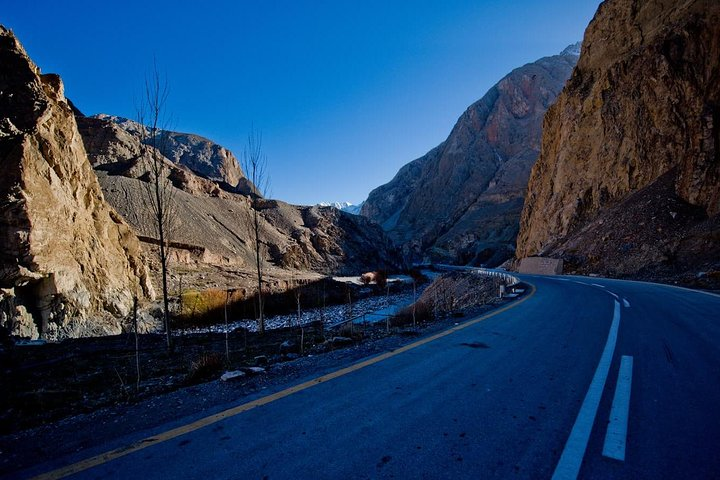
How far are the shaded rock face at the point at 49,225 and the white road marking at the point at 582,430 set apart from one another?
21.8 m

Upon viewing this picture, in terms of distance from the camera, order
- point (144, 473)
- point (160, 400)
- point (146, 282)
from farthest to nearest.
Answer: point (146, 282) → point (160, 400) → point (144, 473)

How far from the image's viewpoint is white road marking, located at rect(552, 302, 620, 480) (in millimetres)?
2073

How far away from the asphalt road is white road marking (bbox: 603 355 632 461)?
1 cm

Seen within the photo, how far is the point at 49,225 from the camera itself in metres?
17.5

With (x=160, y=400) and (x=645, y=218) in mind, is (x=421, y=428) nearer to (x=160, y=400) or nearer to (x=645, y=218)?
(x=160, y=400)

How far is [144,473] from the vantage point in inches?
86.7

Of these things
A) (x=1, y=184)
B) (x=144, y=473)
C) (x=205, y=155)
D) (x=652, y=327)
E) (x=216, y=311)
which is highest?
(x=205, y=155)

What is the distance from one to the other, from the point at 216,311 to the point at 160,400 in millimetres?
24796

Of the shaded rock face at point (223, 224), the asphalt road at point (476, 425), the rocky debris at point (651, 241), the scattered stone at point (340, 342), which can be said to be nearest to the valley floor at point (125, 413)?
the asphalt road at point (476, 425)

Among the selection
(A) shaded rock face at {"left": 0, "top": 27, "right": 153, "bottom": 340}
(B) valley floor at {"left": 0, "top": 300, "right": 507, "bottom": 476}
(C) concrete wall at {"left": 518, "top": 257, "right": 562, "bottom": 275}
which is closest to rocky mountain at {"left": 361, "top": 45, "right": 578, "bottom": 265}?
(C) concrete wall at {"left": 518, "top": 257, "right": 562, "bottom": 275}

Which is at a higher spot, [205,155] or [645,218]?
[205,155]

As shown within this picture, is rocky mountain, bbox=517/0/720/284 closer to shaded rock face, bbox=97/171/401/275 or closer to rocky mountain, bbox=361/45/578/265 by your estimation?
shaded rock face, bbox=97/171/401/275

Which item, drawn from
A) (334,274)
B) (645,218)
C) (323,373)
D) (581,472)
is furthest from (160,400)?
(334,274)

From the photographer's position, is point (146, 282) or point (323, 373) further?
point (146, 282)
